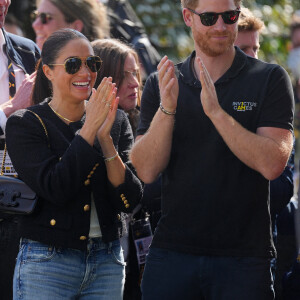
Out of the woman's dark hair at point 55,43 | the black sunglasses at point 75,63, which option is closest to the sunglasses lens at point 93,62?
the black sunglasses at point 75,63

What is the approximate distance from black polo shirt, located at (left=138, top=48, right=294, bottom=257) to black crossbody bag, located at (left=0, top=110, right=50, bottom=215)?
0.68 meters

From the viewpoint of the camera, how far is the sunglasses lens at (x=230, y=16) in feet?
11.6

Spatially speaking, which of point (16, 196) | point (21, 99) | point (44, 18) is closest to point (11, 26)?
point (44, 18)

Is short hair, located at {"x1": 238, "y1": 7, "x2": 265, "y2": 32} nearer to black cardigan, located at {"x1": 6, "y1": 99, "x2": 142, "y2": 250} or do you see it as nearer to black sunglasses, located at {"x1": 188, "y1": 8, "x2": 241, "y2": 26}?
black sunglasses, located at {"x1": 188, "y1": 8, "x2": 241, "y2": 26}

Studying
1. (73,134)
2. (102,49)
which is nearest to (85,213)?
(73,134)

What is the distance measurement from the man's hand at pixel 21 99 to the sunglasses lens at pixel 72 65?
50cm

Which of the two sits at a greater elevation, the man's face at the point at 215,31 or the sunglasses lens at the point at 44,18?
the sunglasses lens at the point at 44,18

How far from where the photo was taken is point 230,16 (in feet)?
11.6

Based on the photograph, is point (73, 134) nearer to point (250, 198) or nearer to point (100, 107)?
point (100, 107)

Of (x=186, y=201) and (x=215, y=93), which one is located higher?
(x=215, y=93)

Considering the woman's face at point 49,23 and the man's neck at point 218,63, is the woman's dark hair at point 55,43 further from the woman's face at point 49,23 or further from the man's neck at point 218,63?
the woman's face at point 49,23

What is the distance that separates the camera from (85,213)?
378 cm

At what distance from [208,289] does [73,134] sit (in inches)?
41.0

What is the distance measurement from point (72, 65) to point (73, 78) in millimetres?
66
